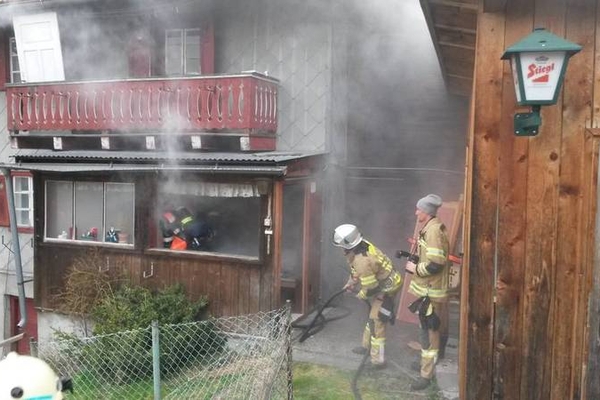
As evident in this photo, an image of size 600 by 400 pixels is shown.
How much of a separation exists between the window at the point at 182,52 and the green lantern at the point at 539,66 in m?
8.26

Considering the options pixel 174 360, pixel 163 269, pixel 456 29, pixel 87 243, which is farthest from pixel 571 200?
pixel 87 243

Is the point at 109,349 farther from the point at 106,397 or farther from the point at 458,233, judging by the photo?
the point at 458,233

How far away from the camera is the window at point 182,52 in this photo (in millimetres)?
10846

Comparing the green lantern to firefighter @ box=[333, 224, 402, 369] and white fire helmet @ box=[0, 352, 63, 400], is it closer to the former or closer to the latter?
white fire helmet @ box=[0, 352, 63, 400]

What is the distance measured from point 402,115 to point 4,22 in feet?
29.3

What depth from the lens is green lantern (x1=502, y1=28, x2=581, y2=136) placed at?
11.0ft

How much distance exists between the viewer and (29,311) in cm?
1225

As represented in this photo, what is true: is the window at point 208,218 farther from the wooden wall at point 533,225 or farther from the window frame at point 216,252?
the wooden wall at point 533,225

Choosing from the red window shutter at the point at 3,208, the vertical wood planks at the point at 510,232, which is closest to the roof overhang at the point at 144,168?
the red window shutter at the point at 3,208

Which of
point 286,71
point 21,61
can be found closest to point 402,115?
point 286,71

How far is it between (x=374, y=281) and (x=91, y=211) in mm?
6097

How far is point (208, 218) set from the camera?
10.5m

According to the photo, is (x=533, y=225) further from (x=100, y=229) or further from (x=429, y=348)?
(x=100, y=229)

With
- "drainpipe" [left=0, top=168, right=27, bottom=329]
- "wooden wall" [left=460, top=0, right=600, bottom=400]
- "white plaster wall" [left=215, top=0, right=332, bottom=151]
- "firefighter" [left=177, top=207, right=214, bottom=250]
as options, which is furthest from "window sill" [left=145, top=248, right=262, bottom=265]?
"wooden wall" [left=460, top=0, right=600, bottom=400]
